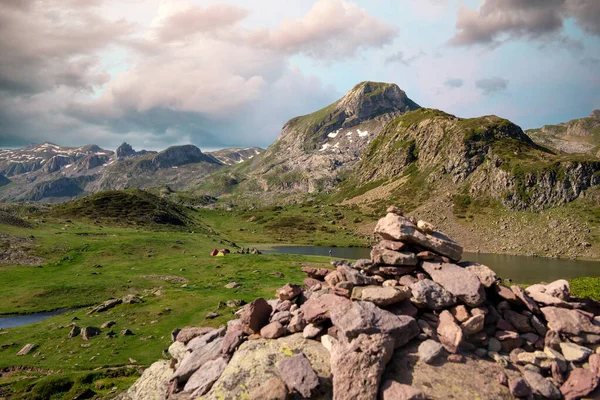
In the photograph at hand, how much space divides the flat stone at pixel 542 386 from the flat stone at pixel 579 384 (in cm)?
40

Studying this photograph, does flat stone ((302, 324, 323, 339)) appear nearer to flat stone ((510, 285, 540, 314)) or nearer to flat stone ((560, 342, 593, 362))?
flat stone ((510, 285, 540, 314))

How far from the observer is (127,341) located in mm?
36094

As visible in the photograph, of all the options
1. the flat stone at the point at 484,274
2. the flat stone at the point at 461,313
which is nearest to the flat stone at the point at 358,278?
the flat stone at the point at 461,313

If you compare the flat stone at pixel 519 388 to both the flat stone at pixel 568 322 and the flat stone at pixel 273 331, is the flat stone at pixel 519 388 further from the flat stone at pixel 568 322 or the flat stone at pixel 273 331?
the flat stone at pixel 273 331

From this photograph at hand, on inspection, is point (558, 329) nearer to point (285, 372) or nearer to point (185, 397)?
point (285, 372)

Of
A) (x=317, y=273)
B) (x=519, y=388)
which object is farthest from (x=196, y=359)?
(x=519, y=388)

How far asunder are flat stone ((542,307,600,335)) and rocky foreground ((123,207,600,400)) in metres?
0.06

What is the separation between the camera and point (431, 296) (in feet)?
60.3

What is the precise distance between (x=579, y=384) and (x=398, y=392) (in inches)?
341

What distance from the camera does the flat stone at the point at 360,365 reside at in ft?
46.7

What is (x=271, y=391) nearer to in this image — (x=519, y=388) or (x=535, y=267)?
(x=519, y=388)

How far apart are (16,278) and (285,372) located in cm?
7580

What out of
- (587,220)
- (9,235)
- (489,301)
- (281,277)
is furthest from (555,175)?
(9,235)

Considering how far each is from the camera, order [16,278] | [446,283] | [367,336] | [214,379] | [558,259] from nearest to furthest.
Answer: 1. [367,336]
2. [214,379]
3. [446,283]
4. [16,278]
5. [558,259]
